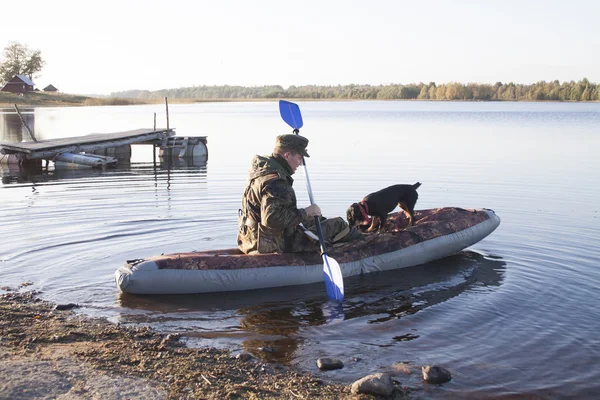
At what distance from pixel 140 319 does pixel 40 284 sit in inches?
69.2

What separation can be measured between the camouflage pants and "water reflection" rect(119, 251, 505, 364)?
0.48 metres

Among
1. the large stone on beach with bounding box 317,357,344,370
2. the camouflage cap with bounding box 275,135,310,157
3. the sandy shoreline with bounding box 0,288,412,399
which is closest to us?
the sandy shoreline with bounding box 0,288,412,399

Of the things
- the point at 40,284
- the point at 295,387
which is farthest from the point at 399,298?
the point at 40,284

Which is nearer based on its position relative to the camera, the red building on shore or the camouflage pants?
the camouflage pants

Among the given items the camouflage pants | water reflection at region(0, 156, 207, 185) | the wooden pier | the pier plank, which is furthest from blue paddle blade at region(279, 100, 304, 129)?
the pier plank

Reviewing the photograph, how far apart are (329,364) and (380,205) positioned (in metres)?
3.27

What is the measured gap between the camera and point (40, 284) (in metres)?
7.38

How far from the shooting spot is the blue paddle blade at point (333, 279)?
698 centimetres

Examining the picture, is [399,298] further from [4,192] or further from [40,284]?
[4,192]

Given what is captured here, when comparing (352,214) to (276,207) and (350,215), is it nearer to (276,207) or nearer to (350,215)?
(350,215)

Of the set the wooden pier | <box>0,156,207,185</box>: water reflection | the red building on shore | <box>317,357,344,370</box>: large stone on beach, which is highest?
the red building on shore

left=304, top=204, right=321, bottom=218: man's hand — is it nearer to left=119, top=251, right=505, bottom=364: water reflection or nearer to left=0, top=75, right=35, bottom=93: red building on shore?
left=119, top=251, right=505, bottom=364: water reflection

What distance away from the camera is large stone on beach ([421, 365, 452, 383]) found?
16.4 feet

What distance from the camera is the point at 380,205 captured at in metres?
8.12
